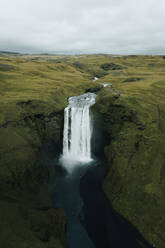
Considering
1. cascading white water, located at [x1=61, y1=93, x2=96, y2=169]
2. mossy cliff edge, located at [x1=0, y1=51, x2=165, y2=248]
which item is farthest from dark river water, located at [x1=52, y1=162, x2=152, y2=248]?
cascading white water, located at [x1=61, y1=93, x2=96, y2=169]

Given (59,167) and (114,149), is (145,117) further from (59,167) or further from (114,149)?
(59,167)

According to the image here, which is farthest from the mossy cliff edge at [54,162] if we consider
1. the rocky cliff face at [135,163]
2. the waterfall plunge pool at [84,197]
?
the waterfall plunge pool at [84,197]

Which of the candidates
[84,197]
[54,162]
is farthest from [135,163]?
[54,162]

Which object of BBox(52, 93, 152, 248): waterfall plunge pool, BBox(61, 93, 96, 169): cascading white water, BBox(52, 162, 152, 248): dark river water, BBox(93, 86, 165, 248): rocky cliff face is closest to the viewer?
BBox(52, 162, 152, 248): dark river water

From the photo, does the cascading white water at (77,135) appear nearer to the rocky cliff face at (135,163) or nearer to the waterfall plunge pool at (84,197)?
the waterfall plunge pool at (84,197)

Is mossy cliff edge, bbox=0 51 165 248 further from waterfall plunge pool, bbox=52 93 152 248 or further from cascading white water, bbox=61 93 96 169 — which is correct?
cascading white water, bbox=61 93 96 169

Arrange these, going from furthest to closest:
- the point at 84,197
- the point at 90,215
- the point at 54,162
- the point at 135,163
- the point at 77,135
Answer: the point at 77,135
the point at 54,162
the point at 135,163
the point at 84,197
the point at 90,215

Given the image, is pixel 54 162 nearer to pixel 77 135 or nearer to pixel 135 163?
pixel 77 135

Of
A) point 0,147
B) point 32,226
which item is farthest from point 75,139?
point 32,226
